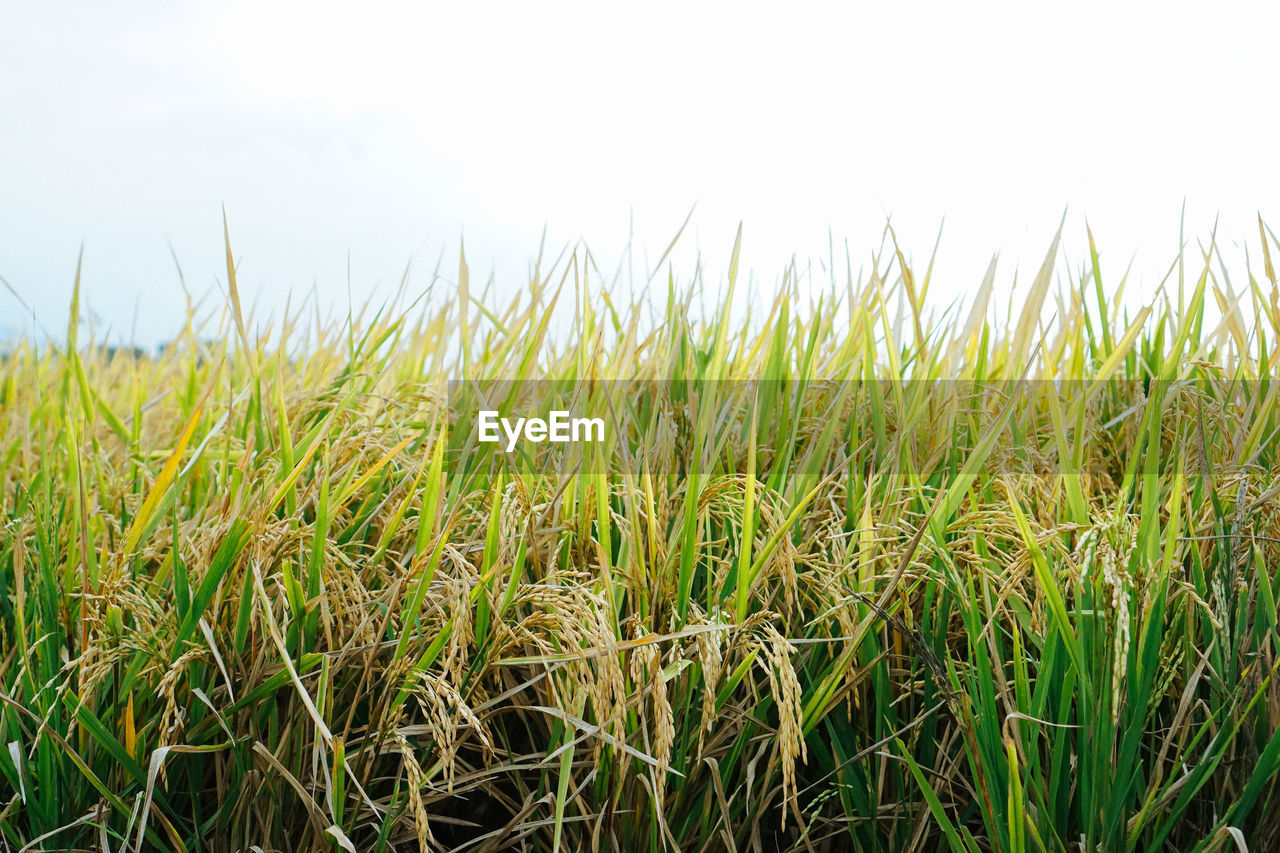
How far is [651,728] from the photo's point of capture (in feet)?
4.38

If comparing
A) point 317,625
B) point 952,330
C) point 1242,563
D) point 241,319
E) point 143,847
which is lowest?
point 143,847

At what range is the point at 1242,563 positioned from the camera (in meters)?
1.43

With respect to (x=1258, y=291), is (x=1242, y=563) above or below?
below

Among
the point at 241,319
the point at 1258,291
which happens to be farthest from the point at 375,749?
the point at 1258,291

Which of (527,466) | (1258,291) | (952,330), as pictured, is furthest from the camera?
(952,330)

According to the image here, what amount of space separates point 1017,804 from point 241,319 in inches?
53.4

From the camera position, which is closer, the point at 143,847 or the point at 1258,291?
the point at 143,847

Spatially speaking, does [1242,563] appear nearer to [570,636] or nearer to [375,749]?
[570,636]

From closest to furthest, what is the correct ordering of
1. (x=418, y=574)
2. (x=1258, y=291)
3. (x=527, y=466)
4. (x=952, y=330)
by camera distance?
(x=418, y=574)
(x=527, y=466)
(x=1258, y=291)
(x=952, y=330)

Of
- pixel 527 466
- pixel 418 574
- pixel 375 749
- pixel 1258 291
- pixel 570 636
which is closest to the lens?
pixel 570 636

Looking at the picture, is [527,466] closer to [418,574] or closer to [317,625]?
[418,574]

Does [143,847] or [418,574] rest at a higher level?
[418,574]

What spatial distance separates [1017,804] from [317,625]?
1.05 m

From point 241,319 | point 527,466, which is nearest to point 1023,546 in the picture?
point 527,466
